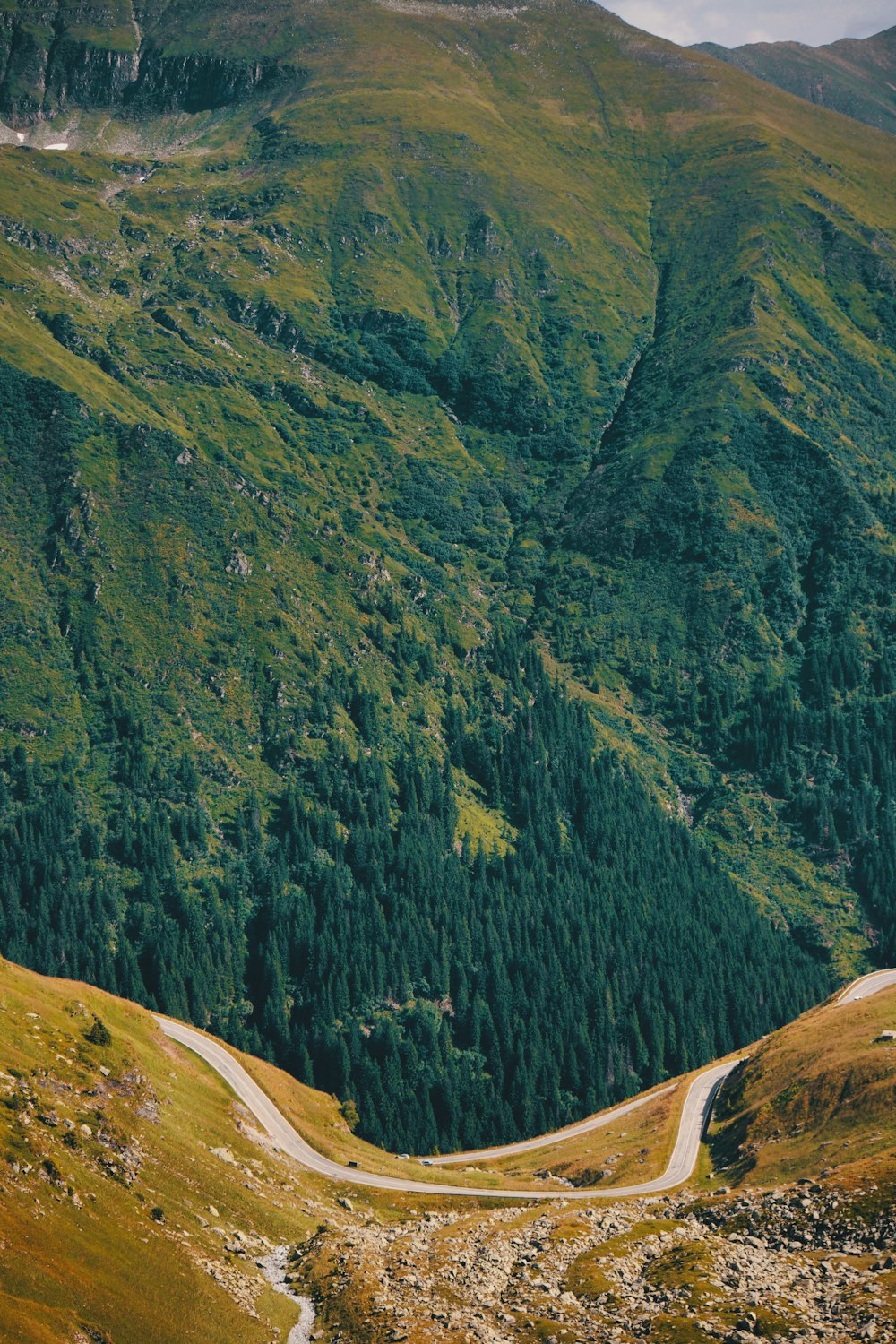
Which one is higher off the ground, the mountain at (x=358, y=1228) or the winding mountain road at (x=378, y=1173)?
the mountain at (x=358, y=1228)

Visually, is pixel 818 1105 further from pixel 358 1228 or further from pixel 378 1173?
pixel 378 1173

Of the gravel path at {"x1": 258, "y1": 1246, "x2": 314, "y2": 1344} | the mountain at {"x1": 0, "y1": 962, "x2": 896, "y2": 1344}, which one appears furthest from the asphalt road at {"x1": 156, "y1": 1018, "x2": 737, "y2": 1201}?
the gravel path at {"x1": 258, "y1": 1246, "x2": 314, "y2": 1344}

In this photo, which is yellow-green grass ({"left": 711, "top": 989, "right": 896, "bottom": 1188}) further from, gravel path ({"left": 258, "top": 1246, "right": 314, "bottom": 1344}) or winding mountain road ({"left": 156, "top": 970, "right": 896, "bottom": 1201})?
gravel path ({"left": 258, "top": 1246, "right": 314, "bottom": 1344})

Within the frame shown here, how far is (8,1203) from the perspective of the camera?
282 ft

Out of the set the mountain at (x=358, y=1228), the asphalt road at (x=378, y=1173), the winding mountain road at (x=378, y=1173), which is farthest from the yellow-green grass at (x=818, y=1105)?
the asphalt road at (x=378, y=1173)

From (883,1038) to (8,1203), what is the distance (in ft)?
343

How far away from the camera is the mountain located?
88.9m

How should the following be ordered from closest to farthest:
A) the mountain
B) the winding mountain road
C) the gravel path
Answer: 1. the mountain
2. the gravel path
3. the winding mountain road

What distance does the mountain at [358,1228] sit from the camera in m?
88.9

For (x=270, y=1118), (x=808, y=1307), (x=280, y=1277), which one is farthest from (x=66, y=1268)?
(x=270, y=1118)

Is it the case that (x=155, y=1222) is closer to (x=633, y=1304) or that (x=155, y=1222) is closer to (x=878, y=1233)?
(x=633, y=1304)

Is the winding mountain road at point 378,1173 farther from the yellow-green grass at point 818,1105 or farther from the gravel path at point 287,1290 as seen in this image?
the gravel path at point 287,1290

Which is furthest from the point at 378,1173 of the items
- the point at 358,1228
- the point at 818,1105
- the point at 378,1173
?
the point at 818,1105

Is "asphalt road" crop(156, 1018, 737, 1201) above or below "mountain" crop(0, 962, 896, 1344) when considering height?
below
